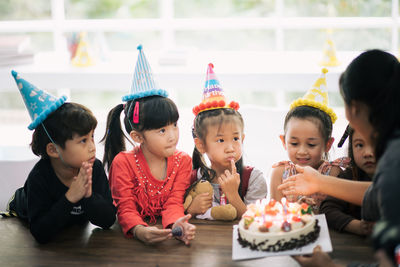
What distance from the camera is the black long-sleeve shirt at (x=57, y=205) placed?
66.7 inches

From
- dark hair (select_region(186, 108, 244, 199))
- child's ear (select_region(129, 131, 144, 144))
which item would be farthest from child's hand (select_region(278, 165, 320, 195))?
child's ear (select_region(129, 131, 144, 144))

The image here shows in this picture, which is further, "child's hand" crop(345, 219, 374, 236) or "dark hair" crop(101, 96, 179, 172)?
"dark hair" crop(101, 96, 179, 172)

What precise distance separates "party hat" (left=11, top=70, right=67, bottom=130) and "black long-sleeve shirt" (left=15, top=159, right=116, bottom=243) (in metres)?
0.18

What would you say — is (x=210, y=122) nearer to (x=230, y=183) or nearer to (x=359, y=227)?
(x=230, y=183)

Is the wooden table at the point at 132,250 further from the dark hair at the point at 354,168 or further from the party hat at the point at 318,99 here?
the party hat at the point at 318,99

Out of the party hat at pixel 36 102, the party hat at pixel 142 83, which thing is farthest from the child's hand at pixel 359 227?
the party hat at pixel 36 102

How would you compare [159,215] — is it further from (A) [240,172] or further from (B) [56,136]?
(B) [56,136]

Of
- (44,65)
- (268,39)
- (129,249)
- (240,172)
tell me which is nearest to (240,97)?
(268,39)

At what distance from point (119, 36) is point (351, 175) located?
4.73m

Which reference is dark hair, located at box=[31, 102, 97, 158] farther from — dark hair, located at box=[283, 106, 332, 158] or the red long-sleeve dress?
dark hair, located at box=[283, 106, 332, 158]

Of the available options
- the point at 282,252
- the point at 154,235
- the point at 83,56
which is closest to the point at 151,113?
the point at 154,235

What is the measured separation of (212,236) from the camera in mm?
1707

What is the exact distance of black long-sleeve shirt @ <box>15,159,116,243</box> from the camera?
1695mm

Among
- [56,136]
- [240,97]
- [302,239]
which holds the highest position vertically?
[56,136]
